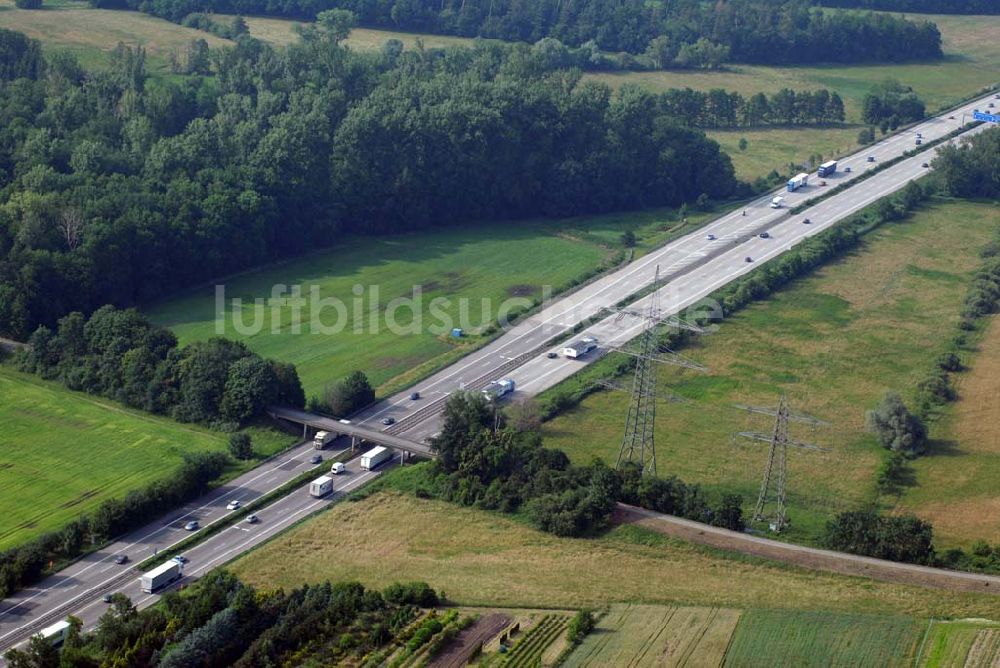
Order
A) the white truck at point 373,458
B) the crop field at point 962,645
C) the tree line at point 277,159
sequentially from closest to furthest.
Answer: the crop field at point 962,645 < the white truck at point 373,458 < the tree line at point 277,159

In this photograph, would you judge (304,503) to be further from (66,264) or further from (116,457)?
(66,264)

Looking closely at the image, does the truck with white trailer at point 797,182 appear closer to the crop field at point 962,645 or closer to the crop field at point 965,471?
the crop field at point 965,471

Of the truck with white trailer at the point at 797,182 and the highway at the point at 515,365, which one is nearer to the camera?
the highway at the point at 515,365

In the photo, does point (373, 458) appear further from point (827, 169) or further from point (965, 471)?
point (827, 169)

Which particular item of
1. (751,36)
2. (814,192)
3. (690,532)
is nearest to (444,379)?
(690,532)

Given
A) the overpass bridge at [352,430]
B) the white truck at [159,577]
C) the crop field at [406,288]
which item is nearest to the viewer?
the white truck at [159,577]

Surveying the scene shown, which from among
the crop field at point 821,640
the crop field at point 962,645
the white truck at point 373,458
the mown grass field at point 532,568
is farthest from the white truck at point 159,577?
the crop field at point 962,645

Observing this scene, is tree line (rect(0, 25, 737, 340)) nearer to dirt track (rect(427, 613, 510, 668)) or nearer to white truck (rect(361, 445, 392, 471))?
white truck (rect(361, 445, 392, 471))
